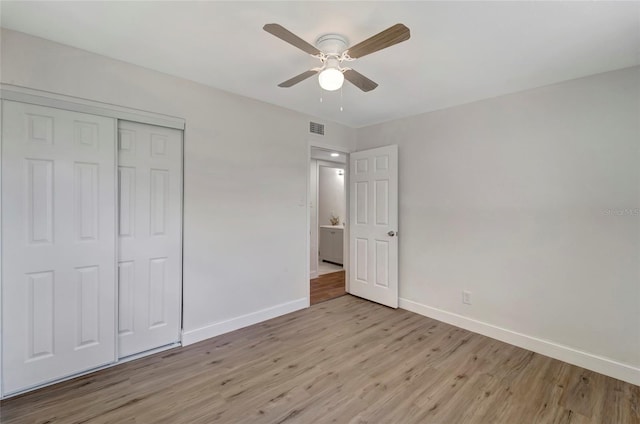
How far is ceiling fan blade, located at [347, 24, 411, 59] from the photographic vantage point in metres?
1.48

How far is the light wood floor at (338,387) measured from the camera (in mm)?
1824

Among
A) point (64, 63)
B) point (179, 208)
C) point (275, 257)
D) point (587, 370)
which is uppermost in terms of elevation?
point (64, 63)

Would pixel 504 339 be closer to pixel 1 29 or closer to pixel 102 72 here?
pixel 102 72

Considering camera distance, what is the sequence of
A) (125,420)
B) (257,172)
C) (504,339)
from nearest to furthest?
(125,420), (504,339), (257,172)

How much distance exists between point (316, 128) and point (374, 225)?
1.51 m

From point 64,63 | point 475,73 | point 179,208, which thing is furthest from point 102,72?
point 475,73

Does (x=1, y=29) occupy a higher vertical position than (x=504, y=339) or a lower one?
higher

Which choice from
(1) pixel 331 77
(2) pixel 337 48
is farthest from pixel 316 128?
(1) pixel 331 77

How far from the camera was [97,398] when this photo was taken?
1.95 metres

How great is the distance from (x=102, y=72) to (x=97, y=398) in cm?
241

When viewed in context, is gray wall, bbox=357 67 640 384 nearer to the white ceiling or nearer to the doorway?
the white ceiling

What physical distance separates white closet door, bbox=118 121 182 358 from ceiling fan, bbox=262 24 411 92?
1.36 metres

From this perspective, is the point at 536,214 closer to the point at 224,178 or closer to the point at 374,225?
the point at 374,225

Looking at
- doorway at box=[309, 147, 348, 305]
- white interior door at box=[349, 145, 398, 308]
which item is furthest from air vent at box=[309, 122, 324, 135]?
white interior door at box=[349, 145, 398, 308]
